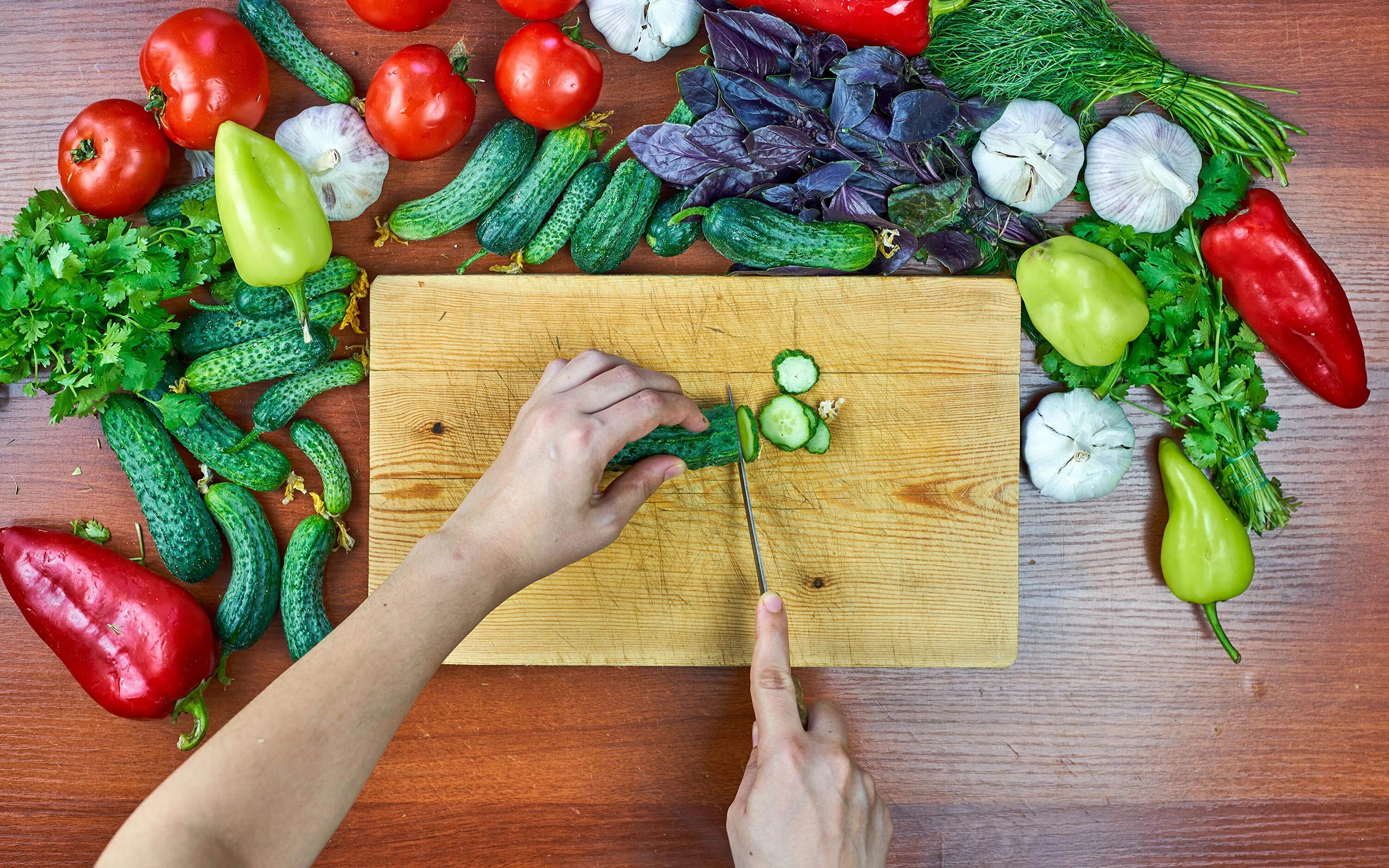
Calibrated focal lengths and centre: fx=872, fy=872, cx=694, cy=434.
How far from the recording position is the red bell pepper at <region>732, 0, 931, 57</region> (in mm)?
1636

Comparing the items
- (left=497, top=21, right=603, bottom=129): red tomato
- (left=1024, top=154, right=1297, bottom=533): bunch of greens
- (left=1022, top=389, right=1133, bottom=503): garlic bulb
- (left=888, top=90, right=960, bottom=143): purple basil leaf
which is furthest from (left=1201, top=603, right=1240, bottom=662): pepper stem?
(left=497, top=21, right=603, bottom=129): red tomato

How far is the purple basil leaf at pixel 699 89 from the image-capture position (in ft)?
5.47

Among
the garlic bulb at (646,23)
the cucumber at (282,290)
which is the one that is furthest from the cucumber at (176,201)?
the garlic bulb at (646,23)

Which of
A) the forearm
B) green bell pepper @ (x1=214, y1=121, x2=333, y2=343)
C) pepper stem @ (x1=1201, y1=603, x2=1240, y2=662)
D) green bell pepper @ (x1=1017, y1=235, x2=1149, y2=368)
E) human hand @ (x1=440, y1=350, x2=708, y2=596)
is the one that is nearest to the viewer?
the forearm

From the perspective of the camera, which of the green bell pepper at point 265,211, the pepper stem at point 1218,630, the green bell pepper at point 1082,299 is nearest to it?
the green bell pepper at point 265,211

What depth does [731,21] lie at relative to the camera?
1650mm

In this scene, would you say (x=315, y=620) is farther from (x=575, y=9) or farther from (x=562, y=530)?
(x=575, y=9)

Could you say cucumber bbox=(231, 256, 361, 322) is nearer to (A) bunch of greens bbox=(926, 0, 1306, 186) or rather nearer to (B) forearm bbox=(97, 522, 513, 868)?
(B) forearm bbox=(97, 522, 513, 868)

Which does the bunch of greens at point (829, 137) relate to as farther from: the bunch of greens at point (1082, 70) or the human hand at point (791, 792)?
the human hand at point (791, 792)

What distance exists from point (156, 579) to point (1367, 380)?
2465 mm

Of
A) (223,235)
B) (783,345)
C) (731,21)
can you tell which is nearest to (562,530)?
(783,345)

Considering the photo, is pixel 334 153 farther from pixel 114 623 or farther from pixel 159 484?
pixel 114 623

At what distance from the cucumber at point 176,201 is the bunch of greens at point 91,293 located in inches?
2.3

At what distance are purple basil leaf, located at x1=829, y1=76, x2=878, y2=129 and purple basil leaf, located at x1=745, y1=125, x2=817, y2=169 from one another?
0.07 m
